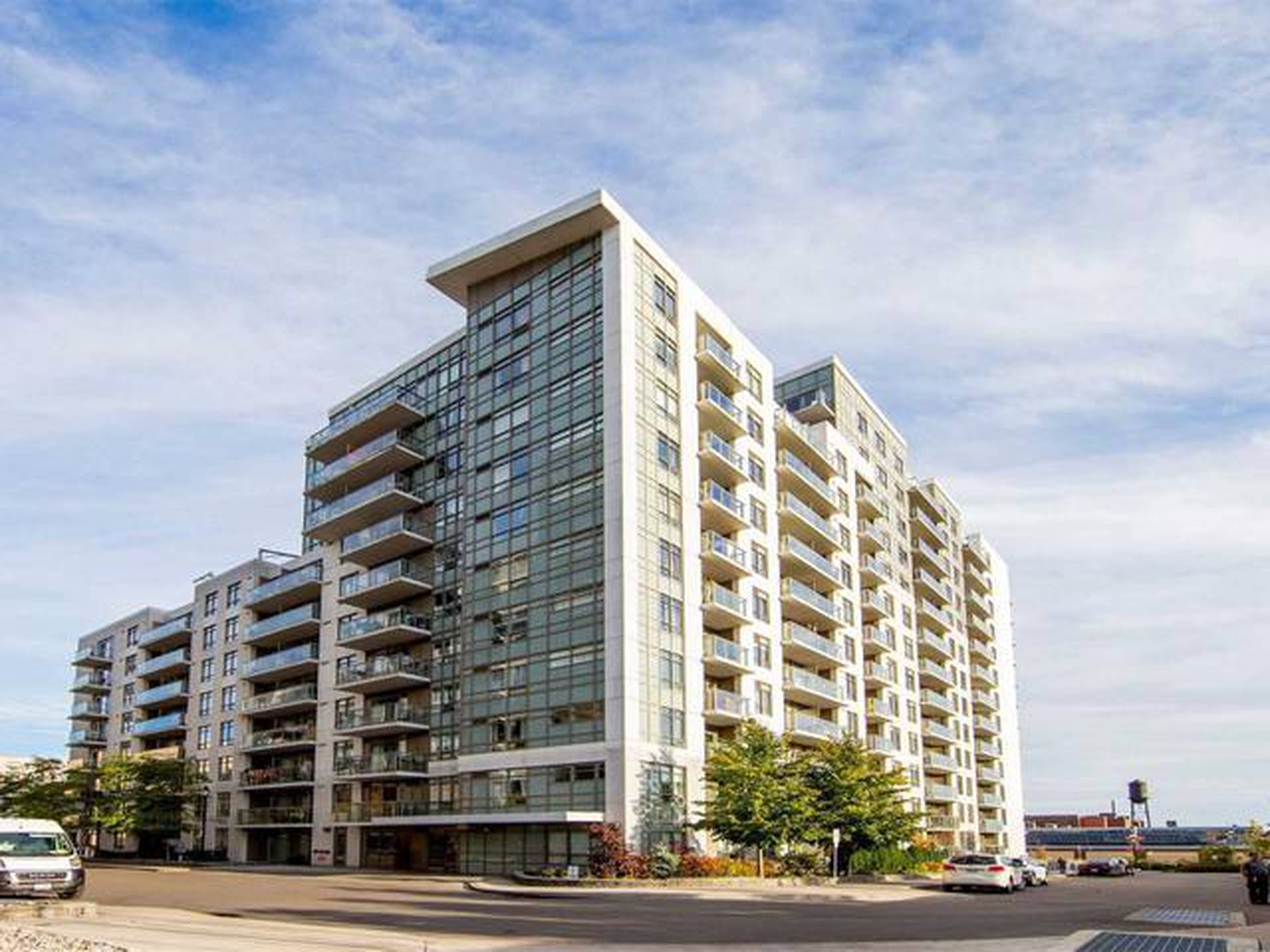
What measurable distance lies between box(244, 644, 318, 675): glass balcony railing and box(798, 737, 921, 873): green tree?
31.2 meters

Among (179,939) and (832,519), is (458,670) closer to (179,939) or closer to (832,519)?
(832,519)

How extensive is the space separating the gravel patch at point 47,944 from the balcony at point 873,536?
6577 cm

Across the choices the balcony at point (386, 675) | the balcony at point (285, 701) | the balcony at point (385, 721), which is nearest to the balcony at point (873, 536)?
the balcony at point (386, 675)

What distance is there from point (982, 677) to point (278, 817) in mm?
63419

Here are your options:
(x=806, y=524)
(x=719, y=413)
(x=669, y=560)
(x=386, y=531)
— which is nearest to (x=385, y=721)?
(x=386, y=531)

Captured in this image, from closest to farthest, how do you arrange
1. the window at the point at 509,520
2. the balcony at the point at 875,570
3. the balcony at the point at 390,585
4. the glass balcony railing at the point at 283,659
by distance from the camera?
the window at the point at 509,520 < the balcony at the point at 390,585 < the glass balcony railing at the point at 283,659 < the balcony at the point at 875,570

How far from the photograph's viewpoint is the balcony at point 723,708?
184ft

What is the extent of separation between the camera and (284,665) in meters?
73.1

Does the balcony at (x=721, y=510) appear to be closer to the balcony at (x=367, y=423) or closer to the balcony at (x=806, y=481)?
the balcony at (x=806, y=481)

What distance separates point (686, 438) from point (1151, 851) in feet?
317

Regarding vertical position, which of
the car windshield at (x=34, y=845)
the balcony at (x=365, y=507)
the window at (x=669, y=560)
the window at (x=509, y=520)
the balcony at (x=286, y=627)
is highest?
the balcony at (x=365, y=507)

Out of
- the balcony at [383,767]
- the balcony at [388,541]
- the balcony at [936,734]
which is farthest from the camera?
the balcony at [936,734]

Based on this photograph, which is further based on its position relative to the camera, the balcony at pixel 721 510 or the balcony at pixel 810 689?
the balcony at pixel 810 689

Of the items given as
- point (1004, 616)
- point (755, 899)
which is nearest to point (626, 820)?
point (755, 899)
